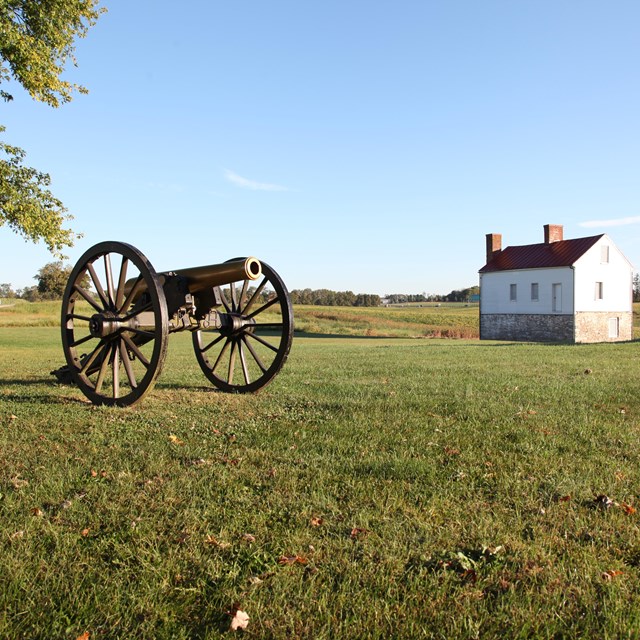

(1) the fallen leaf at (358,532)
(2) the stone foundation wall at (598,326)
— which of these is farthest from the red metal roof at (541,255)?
(1) the fallen leaf at (358,532)

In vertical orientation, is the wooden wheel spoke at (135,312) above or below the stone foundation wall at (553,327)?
above

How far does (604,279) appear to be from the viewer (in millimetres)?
40000

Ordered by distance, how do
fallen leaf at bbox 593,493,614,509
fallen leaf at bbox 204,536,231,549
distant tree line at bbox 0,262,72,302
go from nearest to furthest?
fallen leaf at bbox 204,536,231,549 → fallen leaf at bbox 593,493,614,509 → distant tree line at bbox 0,262,72,302

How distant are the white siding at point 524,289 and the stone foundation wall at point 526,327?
0.41 m

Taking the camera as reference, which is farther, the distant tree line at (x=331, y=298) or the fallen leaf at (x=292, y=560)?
the distant tree line at (x=331, y=298)

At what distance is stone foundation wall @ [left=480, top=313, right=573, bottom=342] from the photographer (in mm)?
38625

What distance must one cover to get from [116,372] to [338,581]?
5036 mm

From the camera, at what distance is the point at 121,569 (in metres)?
2.96

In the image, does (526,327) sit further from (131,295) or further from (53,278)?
(53,278)

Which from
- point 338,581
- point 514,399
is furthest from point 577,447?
point 338,581

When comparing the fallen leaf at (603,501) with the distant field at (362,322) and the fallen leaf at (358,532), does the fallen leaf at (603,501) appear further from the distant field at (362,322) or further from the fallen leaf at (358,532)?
the distant field at (362,322)

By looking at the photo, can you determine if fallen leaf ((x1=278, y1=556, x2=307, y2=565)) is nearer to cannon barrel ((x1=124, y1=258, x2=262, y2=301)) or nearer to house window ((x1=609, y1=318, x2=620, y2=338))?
cannon barrel ((x1=124, y1=258, x2=262, y2=301))

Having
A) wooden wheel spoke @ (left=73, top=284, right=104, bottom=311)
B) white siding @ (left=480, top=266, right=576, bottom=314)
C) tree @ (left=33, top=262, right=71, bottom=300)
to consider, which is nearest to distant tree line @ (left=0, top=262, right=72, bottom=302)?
tree @ (left=33, top=262, right=71, bottom=300)

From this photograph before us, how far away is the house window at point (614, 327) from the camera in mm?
40969
